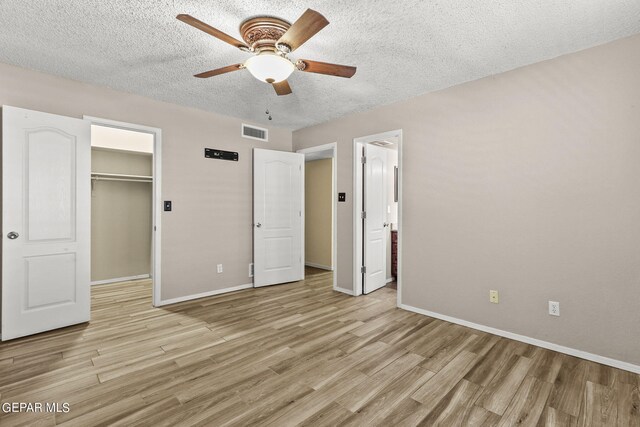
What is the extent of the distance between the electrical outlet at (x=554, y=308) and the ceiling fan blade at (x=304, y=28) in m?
2.83

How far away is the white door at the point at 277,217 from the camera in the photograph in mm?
4555

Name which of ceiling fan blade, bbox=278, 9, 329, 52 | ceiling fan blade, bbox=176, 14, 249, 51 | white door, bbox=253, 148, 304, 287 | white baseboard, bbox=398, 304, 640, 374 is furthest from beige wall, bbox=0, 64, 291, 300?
white baseboard, bbox=398, 304, 640, 374

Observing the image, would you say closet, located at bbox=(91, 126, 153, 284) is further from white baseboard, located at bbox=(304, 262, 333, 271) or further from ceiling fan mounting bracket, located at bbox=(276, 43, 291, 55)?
ceiling fan mounting bracket, located at bbox=(276, 43, 291, 55)

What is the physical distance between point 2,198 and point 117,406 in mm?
2234

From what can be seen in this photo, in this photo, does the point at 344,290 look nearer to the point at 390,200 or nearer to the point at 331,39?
the point at 390,200

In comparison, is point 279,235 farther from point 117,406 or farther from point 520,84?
point 520,84

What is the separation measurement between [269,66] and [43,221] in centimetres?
265

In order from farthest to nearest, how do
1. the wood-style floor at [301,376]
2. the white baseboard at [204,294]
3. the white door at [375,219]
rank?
1. the white door at [375,219]
2. the white baseboard at [204,294]
3. the wood-style floor at [301,376]

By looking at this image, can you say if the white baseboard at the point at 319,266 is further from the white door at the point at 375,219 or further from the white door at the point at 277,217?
the white door at the point at 375,219

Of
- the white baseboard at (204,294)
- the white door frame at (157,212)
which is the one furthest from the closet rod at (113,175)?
the white baseboard at (204,294)

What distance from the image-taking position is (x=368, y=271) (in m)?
4.30

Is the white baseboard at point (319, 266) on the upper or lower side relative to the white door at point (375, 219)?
lower

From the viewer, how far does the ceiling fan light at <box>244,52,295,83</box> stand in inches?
81.9

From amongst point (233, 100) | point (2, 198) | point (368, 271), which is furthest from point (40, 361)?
point (368, 271)
